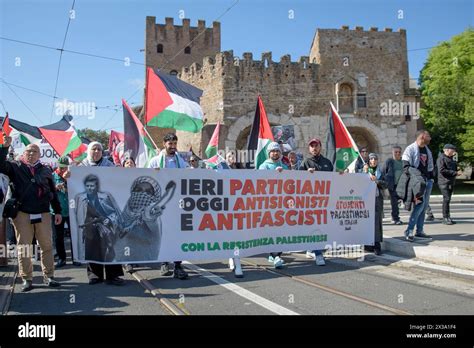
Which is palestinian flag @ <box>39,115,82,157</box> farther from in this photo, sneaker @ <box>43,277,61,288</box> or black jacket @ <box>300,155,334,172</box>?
black jacket @ <box>300,155,334,172</box>

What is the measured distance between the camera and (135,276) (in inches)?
274

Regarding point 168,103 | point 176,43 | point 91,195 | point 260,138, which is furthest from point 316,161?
point 176,43

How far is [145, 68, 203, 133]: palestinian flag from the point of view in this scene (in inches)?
322

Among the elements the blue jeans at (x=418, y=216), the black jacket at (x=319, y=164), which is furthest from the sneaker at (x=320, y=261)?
the blue jeans at (x=418, y=216)

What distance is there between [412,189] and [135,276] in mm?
5443

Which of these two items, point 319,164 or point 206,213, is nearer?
point 206,213

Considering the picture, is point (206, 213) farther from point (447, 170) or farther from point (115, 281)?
point (447, 170)

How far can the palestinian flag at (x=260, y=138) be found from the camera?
8.51m

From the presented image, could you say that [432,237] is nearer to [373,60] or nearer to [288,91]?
[288,91]

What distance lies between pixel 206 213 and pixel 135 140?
213 centimetres

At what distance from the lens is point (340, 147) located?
8.93 m

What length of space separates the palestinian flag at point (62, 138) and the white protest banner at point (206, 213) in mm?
6132
